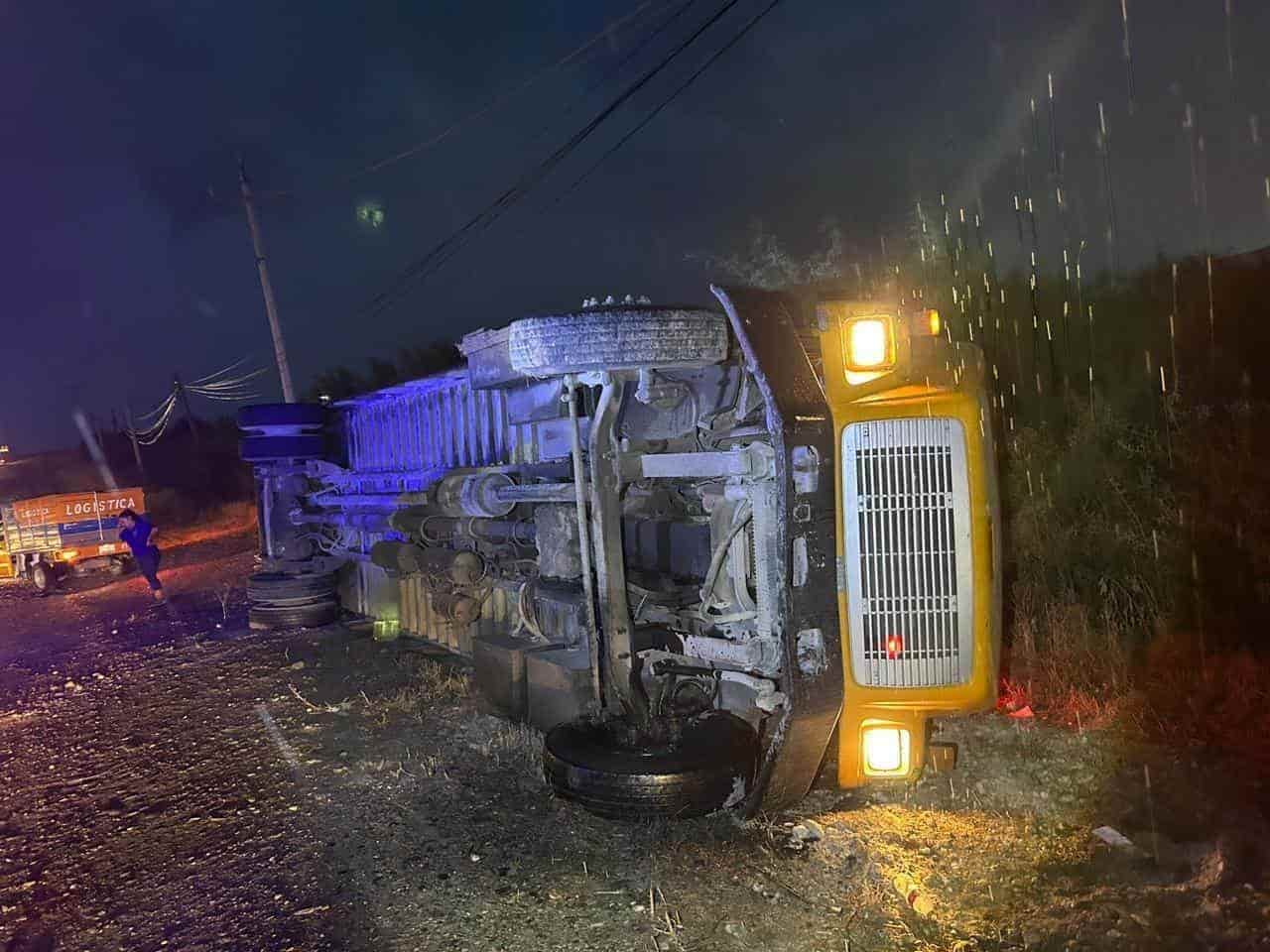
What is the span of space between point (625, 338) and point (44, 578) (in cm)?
1826

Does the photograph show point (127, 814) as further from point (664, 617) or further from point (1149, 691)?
point (1149, 691)

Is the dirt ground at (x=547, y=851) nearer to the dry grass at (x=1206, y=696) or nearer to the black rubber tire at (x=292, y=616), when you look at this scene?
the dry grass at (x=1206, y=696)

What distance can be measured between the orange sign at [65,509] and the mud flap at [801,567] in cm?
1857

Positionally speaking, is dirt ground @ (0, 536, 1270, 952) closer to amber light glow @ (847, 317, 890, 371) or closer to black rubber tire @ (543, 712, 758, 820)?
black rubber tire @ (543, 712, 758, 820)

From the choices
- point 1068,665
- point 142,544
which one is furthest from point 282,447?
point 1068,665

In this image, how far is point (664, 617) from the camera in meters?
4.62

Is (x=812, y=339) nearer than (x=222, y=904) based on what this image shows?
No

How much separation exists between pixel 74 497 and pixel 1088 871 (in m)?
21.3

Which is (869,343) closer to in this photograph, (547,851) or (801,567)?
(801,567)

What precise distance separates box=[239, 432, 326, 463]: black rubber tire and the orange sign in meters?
10.6

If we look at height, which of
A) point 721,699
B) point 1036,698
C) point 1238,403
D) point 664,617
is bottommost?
point 1036,698

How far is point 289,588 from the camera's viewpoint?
9.77m

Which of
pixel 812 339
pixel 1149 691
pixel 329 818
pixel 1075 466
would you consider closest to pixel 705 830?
pixel 329 818

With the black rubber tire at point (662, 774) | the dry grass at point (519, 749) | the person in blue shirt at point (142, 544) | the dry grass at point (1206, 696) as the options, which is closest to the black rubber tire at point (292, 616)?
the person in blue shirt at point (142, 544)
